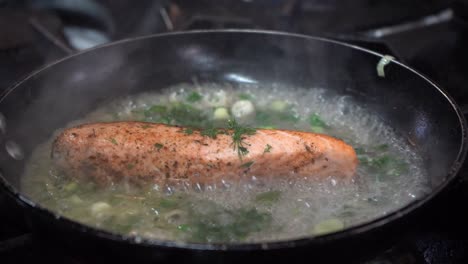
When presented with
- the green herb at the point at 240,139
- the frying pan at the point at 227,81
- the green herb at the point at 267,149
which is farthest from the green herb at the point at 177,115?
the green herb at the point at 267,149

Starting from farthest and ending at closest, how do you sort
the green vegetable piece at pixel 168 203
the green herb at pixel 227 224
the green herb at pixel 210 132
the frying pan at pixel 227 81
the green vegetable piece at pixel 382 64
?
the green vegetable piece at pixel 382 64 → the green herb at pixel 210 132 → the green vegetable piece at pixel 168 203 → the green herb at pixel 227 224 → the frying pan at pixel 227 81

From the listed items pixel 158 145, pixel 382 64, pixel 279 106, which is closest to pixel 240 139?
pixel 158 145

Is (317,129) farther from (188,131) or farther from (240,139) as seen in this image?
(188,131)

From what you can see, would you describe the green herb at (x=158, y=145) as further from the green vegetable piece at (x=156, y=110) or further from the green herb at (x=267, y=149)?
the green vegetable piece at (x=156, y=110)

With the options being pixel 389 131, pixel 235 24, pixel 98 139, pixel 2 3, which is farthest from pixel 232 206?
pixel 2 3

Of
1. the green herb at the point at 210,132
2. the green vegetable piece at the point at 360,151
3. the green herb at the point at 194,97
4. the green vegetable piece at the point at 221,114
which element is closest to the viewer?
the green herb at the point at 210,132

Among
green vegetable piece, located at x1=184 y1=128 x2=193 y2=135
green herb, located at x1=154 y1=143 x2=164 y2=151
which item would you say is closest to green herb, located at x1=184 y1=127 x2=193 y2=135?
green vegetable piece, located at x1=184 y1=128 x2=193 y2=135
